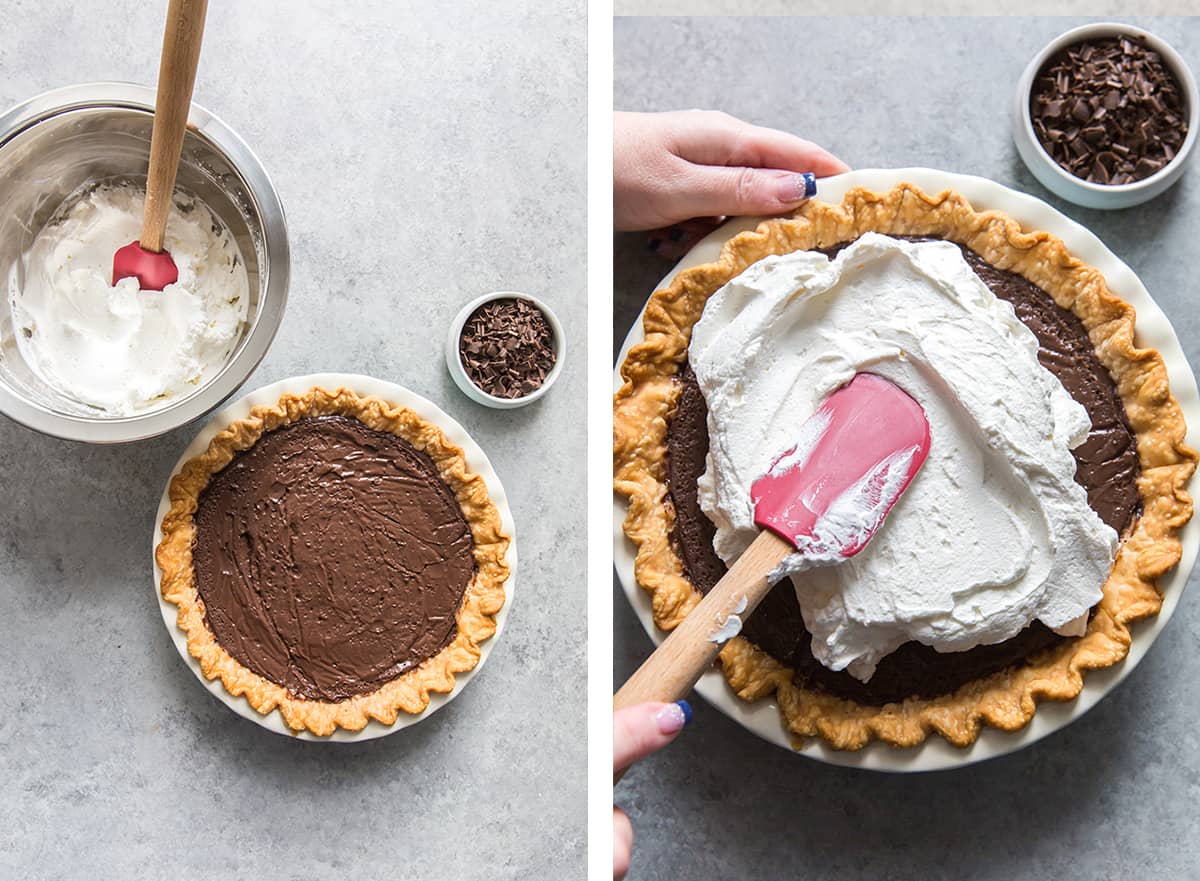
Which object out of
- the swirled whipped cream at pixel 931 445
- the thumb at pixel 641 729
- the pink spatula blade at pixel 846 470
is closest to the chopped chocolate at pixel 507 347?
the swirled whipped cream at pixel 931 445

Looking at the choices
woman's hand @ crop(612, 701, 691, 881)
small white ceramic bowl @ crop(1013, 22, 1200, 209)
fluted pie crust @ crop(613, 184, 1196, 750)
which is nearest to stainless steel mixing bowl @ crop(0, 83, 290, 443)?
fluted pie crust @ crop(613, 184, 1196, 750)

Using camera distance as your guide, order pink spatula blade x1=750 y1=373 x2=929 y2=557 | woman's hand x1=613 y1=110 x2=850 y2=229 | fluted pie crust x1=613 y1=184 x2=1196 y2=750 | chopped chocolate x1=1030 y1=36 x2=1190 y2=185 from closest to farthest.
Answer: pink spatula blade x1=750 y1=373 x2=929 y2=557 < fluted pie crust x1=613 y1=184 x2=1196 y2=750 < woman's hand x1=613 y1=110 x2=850 y2=229 < chopped chocolate x1=1030 y1=36 x2=1190 y2=185

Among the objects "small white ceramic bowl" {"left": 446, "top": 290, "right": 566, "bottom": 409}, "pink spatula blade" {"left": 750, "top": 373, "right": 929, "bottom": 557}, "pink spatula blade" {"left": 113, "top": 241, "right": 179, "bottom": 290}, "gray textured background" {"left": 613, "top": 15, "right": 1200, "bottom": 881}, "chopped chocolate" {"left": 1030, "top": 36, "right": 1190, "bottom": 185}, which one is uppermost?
"chopped chocolate" {"left": 1030, "top": 36, "right": 1190, "bottom": 185}

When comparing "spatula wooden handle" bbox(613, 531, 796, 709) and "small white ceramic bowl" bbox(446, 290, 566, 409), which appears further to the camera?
"small white ceramic bowl" bbox(446, 290, 566, 409)

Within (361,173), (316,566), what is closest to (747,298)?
(361,173)

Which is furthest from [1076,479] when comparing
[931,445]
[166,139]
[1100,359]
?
[166,139]

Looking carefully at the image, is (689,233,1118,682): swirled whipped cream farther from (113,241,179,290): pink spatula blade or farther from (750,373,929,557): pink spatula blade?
(113,241,179,290): pink spatula blade

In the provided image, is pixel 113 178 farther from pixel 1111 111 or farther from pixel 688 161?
pixel 1111 111
